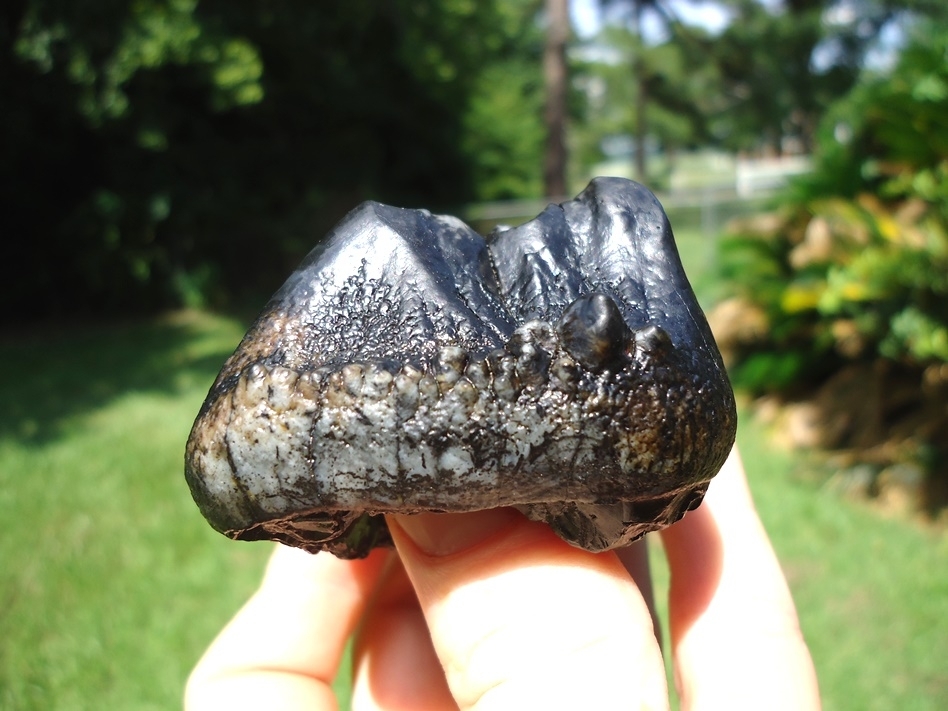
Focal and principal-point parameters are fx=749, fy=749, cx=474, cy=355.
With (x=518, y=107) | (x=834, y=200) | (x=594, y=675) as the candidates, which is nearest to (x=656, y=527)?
(x=594, y=675)

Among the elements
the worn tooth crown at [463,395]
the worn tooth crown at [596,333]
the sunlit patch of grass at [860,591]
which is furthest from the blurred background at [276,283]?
the worn tooth crown at [596,333]

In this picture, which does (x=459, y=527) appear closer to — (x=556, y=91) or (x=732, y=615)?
(x=732, y=615)

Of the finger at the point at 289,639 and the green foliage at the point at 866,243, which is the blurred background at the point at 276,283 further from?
the finger at the point at 289,639

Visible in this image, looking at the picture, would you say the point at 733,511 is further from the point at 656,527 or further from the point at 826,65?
the point at 826,65

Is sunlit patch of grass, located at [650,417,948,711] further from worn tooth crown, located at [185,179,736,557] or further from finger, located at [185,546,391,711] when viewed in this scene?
worn tooth crown, located at [185,179,736,557]


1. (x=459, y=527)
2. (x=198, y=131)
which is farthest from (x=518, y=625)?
(x=198, y=131)
